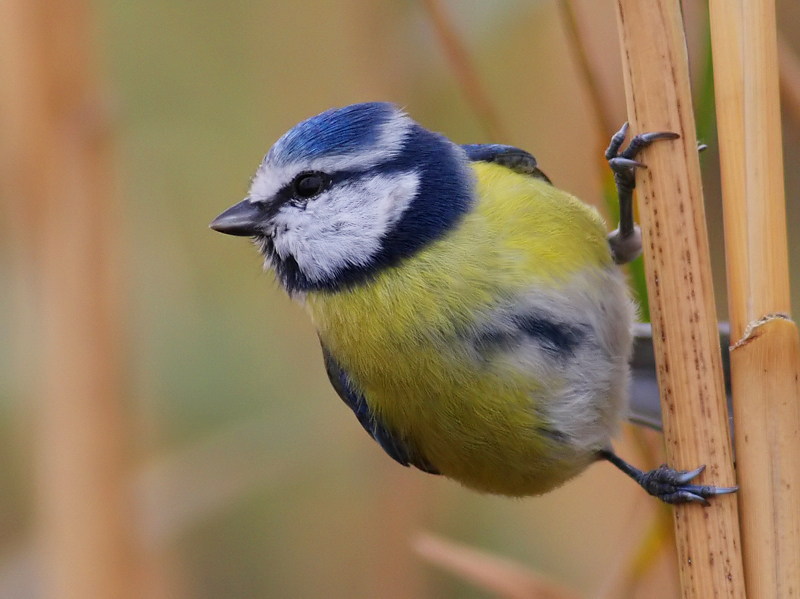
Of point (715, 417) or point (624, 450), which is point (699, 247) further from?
point (624, 450)

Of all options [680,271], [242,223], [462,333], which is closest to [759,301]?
[680,271]

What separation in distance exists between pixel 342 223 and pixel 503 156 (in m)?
0.32

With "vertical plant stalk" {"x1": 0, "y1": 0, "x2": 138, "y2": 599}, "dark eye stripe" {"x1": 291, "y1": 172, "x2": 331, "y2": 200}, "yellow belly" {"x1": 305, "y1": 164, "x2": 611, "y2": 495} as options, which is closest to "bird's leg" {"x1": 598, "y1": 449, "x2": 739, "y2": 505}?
"yellow belly" {"x1": 305, "y1": 164, "x2": 611, "y2": 495}

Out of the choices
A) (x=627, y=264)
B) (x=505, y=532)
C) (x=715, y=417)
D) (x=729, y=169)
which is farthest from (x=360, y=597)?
(x=729, y=169)

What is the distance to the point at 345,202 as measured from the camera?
3.44ft

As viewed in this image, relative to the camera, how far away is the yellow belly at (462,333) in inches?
39.5

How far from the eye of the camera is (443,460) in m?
1.15

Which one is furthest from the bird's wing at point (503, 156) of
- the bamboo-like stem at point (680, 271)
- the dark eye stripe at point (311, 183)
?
the bamboo-like stem at point (680, 271)

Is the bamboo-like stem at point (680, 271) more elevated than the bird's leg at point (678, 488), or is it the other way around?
the bamboo-like stem at point (680, 271)

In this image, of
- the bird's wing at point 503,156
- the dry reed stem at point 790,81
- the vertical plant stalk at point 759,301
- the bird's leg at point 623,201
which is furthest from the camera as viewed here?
the bird's wing at point 503,156

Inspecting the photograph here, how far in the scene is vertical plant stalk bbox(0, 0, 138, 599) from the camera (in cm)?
118

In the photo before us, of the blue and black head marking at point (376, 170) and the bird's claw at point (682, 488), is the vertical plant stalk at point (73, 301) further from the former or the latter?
the bird's claw at point (682, 488)

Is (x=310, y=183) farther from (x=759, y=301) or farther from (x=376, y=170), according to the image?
(x=759, y=301)

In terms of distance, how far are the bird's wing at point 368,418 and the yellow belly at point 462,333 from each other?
28mm
